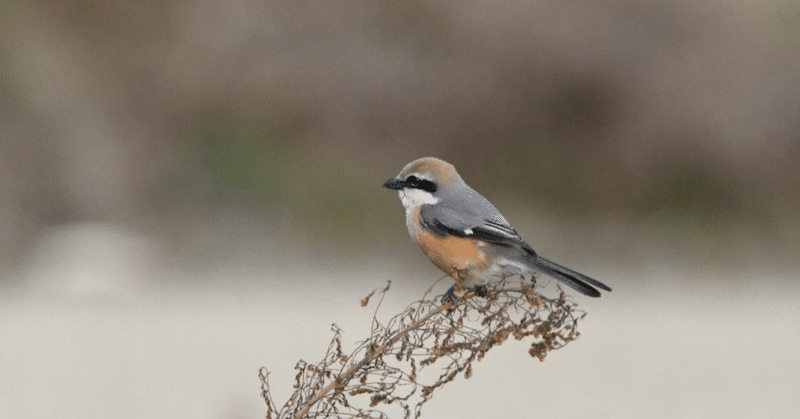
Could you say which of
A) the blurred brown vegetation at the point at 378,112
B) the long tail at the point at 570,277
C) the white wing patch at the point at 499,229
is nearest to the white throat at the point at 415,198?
the white wing patch at the point at 499,229

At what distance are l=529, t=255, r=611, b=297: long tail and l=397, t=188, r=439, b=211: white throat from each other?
0.47 metres

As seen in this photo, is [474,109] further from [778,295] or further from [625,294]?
[778,295]

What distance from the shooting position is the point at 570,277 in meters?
2.52

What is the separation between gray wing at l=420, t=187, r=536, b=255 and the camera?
2.83 m

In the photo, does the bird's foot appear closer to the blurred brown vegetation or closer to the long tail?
the long tail

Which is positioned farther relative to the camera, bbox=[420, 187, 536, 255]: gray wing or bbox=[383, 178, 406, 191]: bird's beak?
bbox=[383, 178, 406, 191]: bird's beak

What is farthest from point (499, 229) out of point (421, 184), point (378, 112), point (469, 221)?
point (378, 112)

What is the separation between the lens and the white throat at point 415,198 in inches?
123

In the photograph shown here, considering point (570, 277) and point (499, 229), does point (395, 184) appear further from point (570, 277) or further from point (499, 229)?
point (570, 277)

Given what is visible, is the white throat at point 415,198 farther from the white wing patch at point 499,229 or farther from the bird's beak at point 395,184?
the white wing patch at point 499,229

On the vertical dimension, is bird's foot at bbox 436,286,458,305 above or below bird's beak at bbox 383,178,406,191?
below

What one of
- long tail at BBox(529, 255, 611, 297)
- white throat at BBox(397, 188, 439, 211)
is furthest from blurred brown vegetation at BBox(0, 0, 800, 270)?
long tail at BBox(529, 255, 611, 297)

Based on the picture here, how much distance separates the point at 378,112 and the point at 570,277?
603 cm

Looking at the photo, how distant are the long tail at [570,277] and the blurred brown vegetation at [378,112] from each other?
5.37 m
